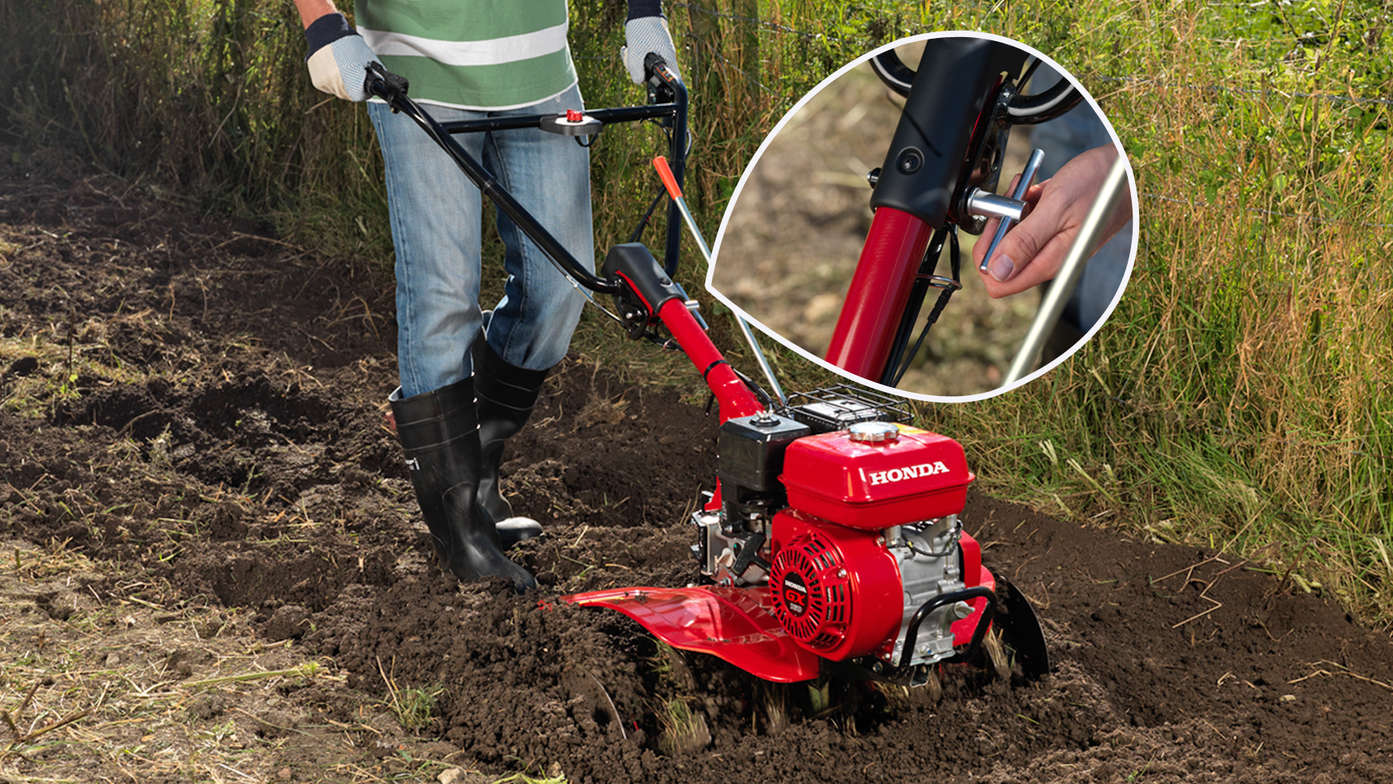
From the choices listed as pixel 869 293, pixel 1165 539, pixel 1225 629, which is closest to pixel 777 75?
pixel 1165 539

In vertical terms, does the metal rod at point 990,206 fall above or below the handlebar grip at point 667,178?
above

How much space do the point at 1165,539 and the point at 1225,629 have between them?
435 millimetres

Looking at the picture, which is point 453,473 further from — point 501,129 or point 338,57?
point 338,57

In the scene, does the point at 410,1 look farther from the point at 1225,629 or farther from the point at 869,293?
the point at 1225,629

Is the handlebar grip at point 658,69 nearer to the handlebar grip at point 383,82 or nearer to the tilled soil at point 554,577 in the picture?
the handlebar grip at point 383,82

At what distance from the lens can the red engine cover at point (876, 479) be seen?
7.51 ft

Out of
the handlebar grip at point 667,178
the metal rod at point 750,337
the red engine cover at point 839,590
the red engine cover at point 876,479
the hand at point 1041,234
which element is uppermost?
the hand at point 1041,234

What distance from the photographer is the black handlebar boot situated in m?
3.16

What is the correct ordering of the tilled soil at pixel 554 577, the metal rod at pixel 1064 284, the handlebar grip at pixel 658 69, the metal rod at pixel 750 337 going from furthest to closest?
1. the handlebar grip at pixel 658 69
2. the tilled soil at pixel 554 577
3. the metal rod at pixel 750 337
4. the metal rod at pixel 1064 284

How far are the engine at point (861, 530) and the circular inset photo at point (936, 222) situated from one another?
1.18 feet

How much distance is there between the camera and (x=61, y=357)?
458 centimetres

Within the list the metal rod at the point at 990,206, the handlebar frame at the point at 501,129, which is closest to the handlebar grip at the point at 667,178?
the handlebar frame at the point at 501,129

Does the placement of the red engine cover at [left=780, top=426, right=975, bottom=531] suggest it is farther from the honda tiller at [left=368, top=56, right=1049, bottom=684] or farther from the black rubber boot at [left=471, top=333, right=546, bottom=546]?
the black rubber boot at [left=471, top=333, right=546, bottom=546]

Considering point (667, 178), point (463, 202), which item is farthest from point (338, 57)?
point (667, 178)
